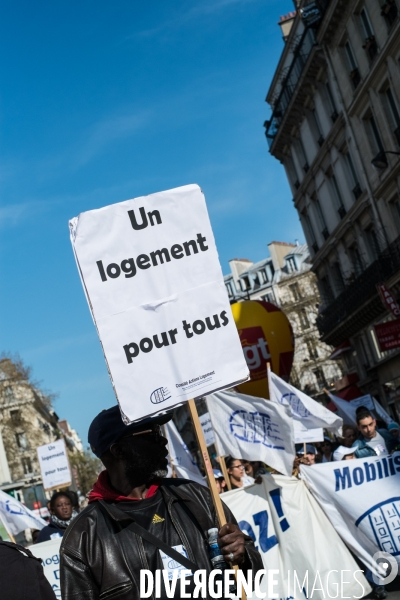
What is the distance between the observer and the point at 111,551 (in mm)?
3371

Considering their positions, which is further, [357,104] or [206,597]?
[357,104]

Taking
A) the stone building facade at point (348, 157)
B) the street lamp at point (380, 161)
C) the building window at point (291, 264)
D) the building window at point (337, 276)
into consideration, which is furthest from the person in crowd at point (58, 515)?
the building window at point (291, 264)

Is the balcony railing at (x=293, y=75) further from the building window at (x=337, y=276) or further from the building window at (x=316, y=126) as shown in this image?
the building window at (x=337, y=276)

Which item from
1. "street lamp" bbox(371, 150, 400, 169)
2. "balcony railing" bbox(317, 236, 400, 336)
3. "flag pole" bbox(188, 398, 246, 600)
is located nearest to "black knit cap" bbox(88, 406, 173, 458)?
"flag pole" bbox(188, 398, 246, 600)

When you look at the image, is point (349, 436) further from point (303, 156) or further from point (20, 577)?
point (303, 156)

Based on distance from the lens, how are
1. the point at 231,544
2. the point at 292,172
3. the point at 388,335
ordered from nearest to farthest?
the point at 231,544 < the point at 388,335 < the point at 292,172

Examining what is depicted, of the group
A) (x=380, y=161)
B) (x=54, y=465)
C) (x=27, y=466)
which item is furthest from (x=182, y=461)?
(x=27, y=466)

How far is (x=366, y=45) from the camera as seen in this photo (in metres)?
28.2

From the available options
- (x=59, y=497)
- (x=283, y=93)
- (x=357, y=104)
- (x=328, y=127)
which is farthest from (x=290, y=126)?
(x=59, y=497)

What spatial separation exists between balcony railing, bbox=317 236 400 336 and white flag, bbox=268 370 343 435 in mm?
16573

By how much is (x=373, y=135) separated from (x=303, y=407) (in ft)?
65.5

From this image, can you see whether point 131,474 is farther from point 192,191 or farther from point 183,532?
point 192,191

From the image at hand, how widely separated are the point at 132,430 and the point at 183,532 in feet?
1.73

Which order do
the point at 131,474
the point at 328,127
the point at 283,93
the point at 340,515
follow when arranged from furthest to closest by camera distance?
the point at 283,93, the point at 328,127, the point at 340,515, the point at 131,474
